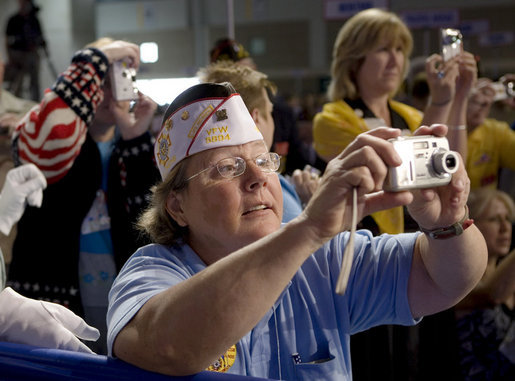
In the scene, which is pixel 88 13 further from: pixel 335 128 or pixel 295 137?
pixel 335 128

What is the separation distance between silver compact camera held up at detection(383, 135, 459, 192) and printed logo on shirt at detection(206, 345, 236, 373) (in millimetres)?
482

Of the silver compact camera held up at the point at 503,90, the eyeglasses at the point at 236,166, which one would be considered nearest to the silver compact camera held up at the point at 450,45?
the silver compact camera held up at the point at 503,90

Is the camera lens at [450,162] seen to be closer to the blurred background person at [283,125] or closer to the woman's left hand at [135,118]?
the woman's left hand at [135,118]

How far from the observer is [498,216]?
2.94 metres

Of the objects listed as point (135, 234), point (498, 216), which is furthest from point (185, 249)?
point (498, 216)

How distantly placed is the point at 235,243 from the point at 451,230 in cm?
39

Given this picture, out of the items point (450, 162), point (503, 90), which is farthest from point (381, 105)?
point (450, 162)

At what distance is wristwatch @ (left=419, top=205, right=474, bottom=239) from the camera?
1.24 meters

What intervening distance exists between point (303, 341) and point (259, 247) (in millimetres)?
423

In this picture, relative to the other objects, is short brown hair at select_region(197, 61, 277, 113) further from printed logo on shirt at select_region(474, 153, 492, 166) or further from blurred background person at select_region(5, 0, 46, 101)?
blurred background person at select_region(5, 0, 46, 101)

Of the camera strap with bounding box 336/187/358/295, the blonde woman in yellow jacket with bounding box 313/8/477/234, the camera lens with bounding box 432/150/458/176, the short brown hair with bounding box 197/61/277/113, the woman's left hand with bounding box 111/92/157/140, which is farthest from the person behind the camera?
the blonde woman in yellow jacket with bounding box 313/8/477/234

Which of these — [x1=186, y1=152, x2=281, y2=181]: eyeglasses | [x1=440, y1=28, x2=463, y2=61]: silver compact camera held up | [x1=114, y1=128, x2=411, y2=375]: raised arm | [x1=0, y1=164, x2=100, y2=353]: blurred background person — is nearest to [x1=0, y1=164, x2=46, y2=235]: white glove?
[x1=0, y1=164, x2=100, y2=353]: blurred background person

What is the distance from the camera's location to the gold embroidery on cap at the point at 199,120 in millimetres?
1392

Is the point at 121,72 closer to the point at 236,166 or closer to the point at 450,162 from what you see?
the point at 236,166
